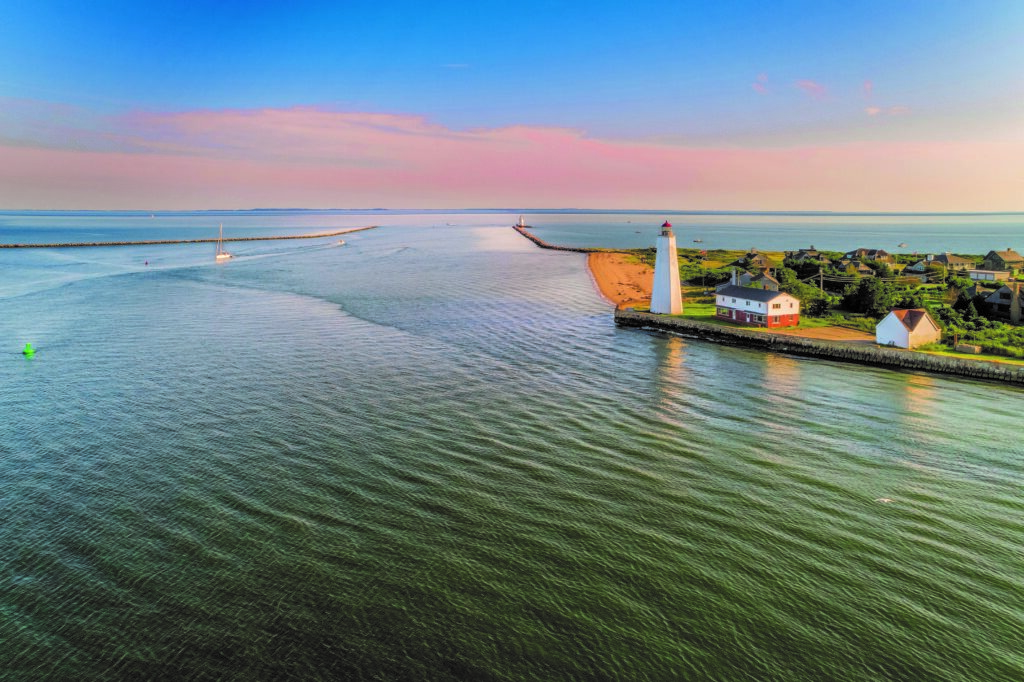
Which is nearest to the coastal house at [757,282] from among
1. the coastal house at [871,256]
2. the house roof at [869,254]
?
the coastal house at [871,256]

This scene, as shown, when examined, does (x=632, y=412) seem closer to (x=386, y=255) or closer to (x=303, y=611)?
(x=303, y=611)

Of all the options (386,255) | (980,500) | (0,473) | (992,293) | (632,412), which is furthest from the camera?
(386,255)

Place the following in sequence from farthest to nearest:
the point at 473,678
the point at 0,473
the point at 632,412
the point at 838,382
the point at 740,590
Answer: the point at 838,382 → the point at 632,412 → the point at 0,473 → the point at 740,590 → the point at 473,678

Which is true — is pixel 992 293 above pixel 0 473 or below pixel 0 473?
above

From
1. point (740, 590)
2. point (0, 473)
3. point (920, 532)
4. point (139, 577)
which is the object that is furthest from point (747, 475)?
point (0, 473)

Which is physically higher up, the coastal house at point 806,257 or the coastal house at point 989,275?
the coastal house at point 806,257

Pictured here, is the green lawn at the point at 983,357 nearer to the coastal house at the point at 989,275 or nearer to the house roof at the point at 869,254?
the coastal house at the point at 989,275

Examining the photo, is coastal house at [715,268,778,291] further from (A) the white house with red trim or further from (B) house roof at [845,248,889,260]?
(B) house roof at [845,248,889,260]
